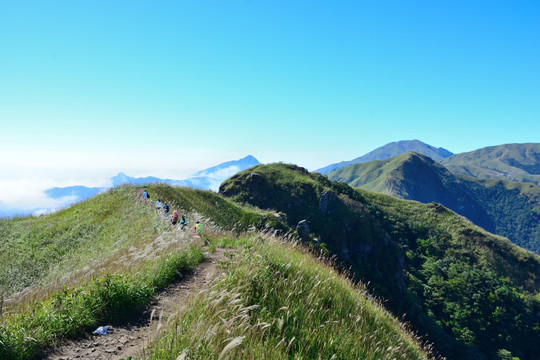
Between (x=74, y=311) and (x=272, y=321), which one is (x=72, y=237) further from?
(x=272, y=321)

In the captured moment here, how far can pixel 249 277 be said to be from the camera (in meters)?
5.41

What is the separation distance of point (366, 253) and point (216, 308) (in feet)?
244

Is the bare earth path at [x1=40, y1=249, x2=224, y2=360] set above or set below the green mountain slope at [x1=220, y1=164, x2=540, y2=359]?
above

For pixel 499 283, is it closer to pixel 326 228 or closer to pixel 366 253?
pixel 366 253

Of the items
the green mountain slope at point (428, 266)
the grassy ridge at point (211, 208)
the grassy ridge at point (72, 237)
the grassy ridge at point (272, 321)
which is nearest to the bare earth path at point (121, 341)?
the grassy ridge at point (272, 321)

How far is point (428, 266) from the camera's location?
82.0 metres

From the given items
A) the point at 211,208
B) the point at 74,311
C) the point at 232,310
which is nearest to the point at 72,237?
the point at 211,208

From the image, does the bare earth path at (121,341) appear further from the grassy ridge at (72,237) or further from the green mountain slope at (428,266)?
the green mountain slope at (428,266)

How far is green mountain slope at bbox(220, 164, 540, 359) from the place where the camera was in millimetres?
62250

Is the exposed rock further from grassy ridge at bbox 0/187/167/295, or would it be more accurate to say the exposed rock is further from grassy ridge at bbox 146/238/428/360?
grassy ridge at bbox 146/238/428/360

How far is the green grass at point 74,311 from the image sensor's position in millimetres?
3908

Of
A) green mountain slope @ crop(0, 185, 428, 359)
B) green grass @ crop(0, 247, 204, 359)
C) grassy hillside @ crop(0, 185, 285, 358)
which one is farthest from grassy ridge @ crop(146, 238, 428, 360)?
grassy hillside @ crop(0, 185, 285, 358)

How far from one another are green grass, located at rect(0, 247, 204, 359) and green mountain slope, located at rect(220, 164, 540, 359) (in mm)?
51362

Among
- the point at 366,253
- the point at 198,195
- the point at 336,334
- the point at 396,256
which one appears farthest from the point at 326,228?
the point at 336,334
